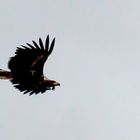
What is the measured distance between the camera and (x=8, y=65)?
86188mm

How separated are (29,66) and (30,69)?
1.55 ft

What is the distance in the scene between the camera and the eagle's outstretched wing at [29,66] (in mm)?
86562

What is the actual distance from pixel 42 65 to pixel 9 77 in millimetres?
3460

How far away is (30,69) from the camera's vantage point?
88500mm

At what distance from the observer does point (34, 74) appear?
88.5m

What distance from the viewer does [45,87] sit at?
290 feet

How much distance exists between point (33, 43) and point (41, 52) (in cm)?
110

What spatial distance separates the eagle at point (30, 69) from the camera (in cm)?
8662

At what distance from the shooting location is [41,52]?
87.1 meters

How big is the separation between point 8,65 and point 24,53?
190 cm

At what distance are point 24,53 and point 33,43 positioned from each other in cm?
124

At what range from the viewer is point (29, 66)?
88125 mm

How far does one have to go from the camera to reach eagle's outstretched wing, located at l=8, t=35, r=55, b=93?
8656cm

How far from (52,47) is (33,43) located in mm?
1782
